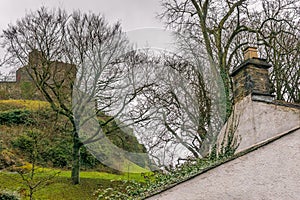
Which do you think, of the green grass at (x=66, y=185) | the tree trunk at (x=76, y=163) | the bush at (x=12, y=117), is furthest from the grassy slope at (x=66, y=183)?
the bush at (x=12, y=117)

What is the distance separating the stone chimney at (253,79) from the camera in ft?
22.1

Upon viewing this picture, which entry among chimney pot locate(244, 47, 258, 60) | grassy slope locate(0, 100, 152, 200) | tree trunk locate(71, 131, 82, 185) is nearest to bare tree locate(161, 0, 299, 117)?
chimney pot locate(244, 47, 258, 60)

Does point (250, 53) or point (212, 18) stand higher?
point (212, 18)

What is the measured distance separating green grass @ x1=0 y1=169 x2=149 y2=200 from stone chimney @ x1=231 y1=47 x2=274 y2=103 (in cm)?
574

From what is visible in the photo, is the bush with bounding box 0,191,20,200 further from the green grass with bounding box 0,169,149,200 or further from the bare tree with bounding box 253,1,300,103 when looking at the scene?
the bare tree with bounding box 253,1,300,103

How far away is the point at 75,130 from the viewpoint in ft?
46.1

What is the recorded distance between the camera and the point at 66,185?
1289cm

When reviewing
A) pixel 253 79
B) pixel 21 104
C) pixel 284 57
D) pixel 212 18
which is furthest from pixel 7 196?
pixel 21 104

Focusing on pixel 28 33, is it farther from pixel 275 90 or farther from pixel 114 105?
pixel 275 90

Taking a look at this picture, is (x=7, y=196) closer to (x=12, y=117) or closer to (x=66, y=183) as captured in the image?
(x=66, y=183)

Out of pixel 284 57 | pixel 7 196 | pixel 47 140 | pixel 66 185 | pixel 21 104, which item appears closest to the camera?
pixel 7 196

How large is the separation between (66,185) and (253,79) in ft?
29.1

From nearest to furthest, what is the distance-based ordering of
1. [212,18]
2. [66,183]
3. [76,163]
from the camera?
[212,18] < [66,183] < [76,163]

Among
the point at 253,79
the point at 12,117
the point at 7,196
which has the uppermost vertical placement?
the point at 253,79
